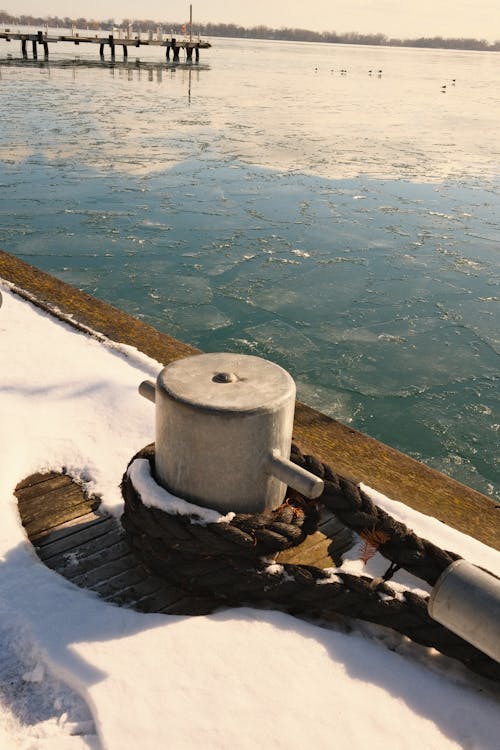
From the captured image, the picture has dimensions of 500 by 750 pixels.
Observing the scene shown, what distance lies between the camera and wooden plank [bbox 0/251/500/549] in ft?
8.20

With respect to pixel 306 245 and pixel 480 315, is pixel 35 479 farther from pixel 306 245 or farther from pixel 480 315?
pixel 306 245

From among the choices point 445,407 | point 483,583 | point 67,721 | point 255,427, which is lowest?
point 445,407

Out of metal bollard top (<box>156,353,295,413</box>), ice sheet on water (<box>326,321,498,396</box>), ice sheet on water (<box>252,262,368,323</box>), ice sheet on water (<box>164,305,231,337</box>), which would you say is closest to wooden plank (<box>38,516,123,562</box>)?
metal bollard top (<box>156,353,295,413</box>)

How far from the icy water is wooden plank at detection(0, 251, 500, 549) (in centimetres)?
124

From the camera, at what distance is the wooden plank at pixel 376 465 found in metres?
2.50

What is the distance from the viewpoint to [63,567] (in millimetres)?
2055

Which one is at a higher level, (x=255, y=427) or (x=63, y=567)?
(x=255, y=427)

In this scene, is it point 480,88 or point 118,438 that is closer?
point 118,438

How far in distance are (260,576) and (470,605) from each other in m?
0.65

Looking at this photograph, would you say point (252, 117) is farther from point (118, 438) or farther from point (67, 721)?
point (67, 721)

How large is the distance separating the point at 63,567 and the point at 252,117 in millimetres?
→ 19706

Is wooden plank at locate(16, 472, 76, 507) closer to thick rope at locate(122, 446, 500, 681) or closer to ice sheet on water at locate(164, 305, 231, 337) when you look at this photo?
thick rope at locate(122, 446, 500, 681)

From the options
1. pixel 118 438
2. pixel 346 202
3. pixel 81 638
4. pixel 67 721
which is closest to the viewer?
pixel 67 721

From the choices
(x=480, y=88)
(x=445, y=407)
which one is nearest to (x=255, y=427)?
(x=445, y=407)
